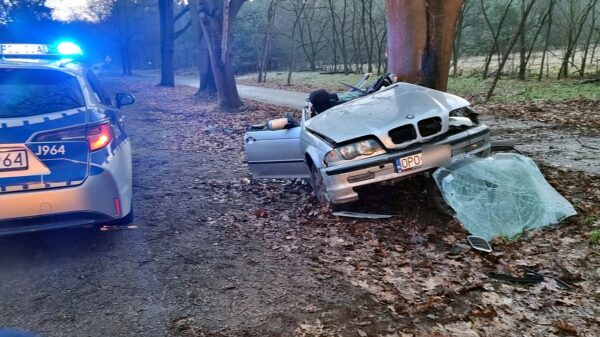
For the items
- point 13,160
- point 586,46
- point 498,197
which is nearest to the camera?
point 13,160

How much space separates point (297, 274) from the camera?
3.84 meters

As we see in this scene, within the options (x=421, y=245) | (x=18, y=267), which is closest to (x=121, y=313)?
(x=18, y=267)

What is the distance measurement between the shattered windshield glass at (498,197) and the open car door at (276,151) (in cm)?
186

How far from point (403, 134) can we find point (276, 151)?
6.24 feet

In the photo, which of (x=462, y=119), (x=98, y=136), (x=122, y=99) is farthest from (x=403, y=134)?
(x=122, y=99)

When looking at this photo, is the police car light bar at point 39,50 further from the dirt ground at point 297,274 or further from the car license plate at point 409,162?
the car license plate at point 409,162

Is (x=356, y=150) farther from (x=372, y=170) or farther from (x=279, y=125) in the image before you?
(x=279, y=125)

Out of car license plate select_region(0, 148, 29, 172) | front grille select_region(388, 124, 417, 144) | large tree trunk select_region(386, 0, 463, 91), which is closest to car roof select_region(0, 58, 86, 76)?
car license plate select_region(0, 148, 29, 172)

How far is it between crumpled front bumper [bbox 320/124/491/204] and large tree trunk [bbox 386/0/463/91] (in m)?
2.47

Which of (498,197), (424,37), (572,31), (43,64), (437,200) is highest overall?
(572,31)

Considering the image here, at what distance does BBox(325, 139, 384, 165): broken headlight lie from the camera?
15.1 ft

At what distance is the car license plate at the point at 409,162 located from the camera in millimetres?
4535

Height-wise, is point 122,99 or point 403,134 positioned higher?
point 122,99

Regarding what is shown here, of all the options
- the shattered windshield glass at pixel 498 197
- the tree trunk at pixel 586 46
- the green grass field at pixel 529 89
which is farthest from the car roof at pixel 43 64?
the tree trunk at pixel 586 46
